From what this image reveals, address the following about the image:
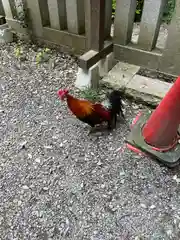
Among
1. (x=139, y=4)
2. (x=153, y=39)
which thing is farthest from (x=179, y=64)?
(x=139, y=4)

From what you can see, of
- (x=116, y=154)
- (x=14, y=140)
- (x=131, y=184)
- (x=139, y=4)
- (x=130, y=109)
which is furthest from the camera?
(x=139, y=4)

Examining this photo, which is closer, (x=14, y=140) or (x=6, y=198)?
(x=6, y=198)

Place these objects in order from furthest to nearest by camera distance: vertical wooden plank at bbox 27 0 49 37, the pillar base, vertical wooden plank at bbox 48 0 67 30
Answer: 1. vertical wooden plank at bbox 27 0 49 37
2. vertical wooden plank at bbox 48 0 67 30
3. the pillar base

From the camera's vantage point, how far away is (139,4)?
3.79 meters

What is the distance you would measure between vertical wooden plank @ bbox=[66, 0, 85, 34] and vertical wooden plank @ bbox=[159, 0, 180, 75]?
1.03m

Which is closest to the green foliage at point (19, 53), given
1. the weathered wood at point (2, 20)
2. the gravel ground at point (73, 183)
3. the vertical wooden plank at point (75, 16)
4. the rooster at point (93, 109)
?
the weathered wood at point (2, 20)

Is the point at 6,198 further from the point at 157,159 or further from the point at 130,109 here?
the point at 130,109

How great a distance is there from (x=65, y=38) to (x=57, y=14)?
11.4 inches

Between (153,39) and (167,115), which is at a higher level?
(153,39)

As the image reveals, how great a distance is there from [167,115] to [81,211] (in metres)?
0.95

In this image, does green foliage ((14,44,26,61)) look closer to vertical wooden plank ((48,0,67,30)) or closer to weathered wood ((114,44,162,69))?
vertical wooden plank ((48,0,67,30))

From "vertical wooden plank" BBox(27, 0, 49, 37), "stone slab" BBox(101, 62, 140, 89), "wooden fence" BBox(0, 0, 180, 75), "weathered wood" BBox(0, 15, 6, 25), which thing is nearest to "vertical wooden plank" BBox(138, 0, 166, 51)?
"wooden fence" BBox(0, 0, 180, 75)

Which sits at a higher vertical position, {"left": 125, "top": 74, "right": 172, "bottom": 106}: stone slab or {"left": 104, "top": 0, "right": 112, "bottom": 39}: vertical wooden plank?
{"left": 104, "top": 0, "right": 112, "bottom": 39}: vertical wooden plank

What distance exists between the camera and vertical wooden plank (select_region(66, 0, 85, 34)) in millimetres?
2858
